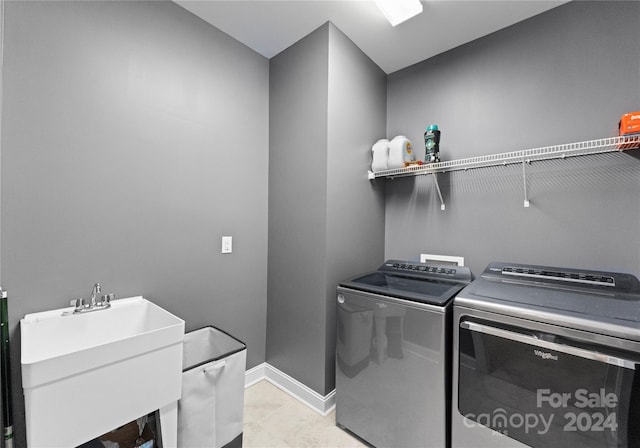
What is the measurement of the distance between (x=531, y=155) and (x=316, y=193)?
1.36 metres

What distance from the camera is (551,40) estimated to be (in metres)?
1.71

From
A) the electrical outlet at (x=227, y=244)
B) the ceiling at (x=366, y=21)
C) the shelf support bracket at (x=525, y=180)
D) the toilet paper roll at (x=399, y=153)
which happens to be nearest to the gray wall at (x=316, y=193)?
the ceiling at (x=366, y=21)

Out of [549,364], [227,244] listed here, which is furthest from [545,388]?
[227,244]

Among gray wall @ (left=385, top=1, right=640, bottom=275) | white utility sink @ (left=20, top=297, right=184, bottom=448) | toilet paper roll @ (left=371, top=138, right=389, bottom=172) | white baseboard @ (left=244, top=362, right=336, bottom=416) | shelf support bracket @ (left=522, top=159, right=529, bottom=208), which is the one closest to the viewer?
white utility sink @ (left=20, top=297, right=184, bottom=448)

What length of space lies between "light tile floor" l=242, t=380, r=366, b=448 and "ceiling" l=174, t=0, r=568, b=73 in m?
2.68

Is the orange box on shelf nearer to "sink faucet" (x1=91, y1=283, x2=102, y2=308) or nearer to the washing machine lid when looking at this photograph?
the washing machine lid

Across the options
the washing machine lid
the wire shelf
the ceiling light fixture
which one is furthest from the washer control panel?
the ceiling light fixture

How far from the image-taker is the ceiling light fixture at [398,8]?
5.26 ft

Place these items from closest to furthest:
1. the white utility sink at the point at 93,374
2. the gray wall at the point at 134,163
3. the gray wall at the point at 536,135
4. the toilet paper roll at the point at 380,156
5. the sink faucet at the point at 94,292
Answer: the white utility sink at the point at 93,374 → the gray wall at the point at 134,163 → the sink faucet at the point at 94,292 → the gray wall at the point at 536,135 → the toilet paper roll at the point at 380,156

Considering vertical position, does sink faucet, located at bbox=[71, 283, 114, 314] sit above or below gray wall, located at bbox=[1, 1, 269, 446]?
below

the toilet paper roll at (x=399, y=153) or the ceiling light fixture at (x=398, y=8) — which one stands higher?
the ceiling light fixture at (x=398, y=8)

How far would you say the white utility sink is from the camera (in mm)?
866

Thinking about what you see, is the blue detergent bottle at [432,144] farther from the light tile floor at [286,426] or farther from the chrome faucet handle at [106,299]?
the chrome faucet handle at [106,299]

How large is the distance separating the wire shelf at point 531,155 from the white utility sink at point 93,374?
1778mm
